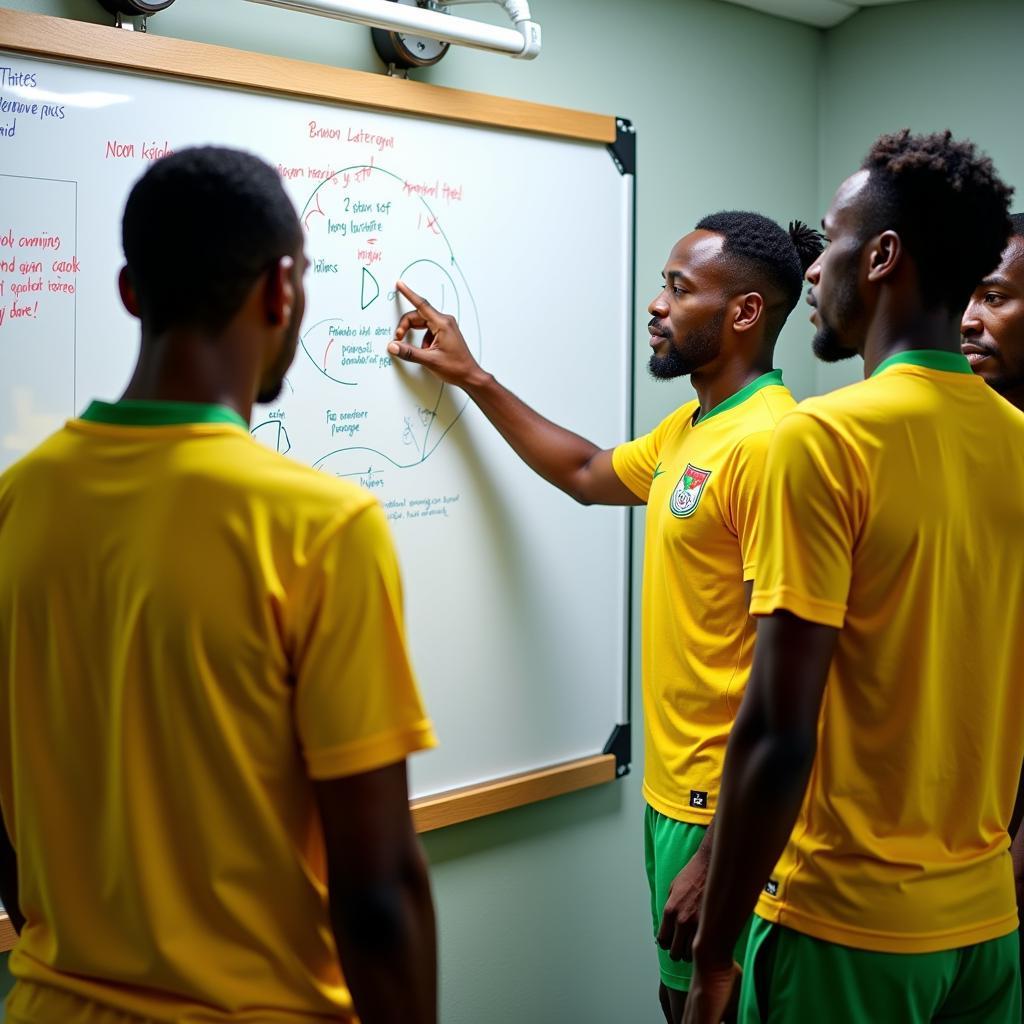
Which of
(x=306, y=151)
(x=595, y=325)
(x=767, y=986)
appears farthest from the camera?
(x=595, y=325)

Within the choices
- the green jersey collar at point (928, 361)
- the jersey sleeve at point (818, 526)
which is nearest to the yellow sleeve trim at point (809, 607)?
the jersey sleeve at point (818, 526)

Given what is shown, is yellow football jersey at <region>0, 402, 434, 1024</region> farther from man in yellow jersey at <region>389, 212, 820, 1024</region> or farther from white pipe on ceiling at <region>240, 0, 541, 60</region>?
white pipe on ceiling at <region>240, 0, 541, 60</region>

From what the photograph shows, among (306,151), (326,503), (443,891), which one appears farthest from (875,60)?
(326,503)

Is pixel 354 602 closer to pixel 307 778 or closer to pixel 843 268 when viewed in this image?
pixel 307 778

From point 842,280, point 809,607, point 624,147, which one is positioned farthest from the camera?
point 624,147

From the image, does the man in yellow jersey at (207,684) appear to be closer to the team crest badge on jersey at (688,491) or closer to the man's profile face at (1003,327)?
the team crest badge on jersey at (688,491)

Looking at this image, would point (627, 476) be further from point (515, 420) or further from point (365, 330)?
point (365, 330)

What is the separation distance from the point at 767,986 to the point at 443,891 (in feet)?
2.96

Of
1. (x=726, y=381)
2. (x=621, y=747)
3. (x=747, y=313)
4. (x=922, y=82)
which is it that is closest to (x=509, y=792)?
(x=621, y=747)

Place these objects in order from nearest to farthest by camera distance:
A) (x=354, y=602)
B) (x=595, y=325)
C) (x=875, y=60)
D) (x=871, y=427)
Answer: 1. (x=354, y=602)
2. (x=871, y=427)
3. (x=595, y=325)
4. (x=875, y=60)

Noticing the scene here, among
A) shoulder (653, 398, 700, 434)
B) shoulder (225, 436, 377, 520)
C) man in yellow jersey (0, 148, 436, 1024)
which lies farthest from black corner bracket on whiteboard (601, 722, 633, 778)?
shoulder (225, 436, 377, 520)

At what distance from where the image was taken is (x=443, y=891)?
2.15 m

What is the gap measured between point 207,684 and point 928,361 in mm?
843

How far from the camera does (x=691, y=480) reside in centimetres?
186
